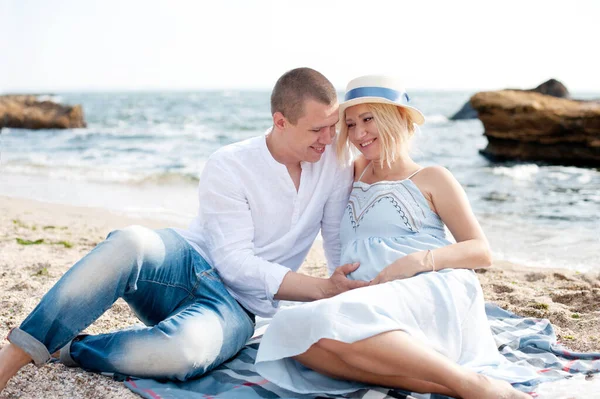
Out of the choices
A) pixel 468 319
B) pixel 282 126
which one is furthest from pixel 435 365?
pixel 282 126

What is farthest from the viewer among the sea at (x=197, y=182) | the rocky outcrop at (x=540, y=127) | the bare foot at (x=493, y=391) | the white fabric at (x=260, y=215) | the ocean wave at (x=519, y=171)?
the rocky outcrop at (x=540, y=127)

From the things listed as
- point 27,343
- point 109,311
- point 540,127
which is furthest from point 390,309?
point 540,127

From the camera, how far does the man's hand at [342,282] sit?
3301mm

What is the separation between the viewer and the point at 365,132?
11.8 ft

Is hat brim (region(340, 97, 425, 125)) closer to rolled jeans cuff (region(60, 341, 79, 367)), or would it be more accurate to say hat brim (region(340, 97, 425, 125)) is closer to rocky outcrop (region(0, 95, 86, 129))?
rolled jeans cuff (region(60, 341, 79, 367))

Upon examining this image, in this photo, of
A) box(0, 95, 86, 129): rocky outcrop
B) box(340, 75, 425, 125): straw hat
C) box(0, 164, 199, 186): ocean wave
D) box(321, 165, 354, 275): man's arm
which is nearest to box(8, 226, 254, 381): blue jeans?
box(321, 165, 354, 275): man's arm

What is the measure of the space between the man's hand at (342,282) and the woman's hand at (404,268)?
0.36 feet

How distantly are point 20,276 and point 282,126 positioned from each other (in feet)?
8.58

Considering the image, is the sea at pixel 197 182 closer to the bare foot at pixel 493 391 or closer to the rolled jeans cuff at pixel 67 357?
the bare foot at pixel 493 391

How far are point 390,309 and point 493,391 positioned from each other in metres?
0.56

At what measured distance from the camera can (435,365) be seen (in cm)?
277

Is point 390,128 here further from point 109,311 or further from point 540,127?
point 540,127

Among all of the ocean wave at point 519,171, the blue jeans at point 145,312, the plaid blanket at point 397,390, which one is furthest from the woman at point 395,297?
the ocean wave at point 519,171

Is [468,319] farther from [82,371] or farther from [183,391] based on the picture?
[82,371]
